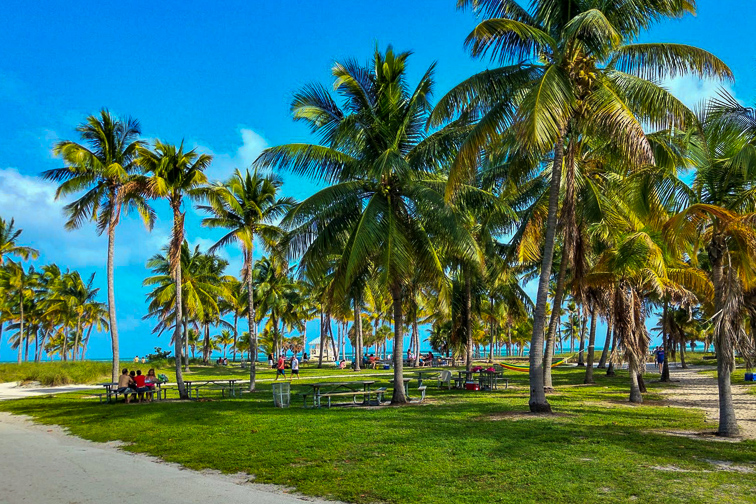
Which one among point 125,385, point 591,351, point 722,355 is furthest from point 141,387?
point 591,351

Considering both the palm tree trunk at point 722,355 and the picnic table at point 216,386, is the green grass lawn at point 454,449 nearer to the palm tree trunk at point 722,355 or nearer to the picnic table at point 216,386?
the palm tree trunk at point 722,355

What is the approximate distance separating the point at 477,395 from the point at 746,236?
10.8 meters

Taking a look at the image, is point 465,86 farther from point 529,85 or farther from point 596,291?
point 596,291

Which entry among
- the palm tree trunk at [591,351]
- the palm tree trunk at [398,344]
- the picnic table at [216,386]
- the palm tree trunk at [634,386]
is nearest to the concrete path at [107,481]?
the palm tree trunk at [398,344]

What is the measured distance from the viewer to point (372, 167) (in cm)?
1509

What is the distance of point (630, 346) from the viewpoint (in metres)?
15.4


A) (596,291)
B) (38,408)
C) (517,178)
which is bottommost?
(38,408)

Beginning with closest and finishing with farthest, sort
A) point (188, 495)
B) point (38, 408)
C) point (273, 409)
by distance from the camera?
point (188, 495), point (273, 409), point (38, 408)

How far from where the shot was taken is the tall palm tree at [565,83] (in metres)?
11.4

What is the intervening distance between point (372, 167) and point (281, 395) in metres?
7.23

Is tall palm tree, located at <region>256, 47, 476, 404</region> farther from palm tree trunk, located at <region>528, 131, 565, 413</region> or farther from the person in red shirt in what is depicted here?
the person in red shirt

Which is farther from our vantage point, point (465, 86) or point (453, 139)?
point (453, 139)

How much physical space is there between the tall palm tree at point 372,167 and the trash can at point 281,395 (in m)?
3.20

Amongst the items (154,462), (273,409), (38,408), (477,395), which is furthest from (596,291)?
(38,408)
